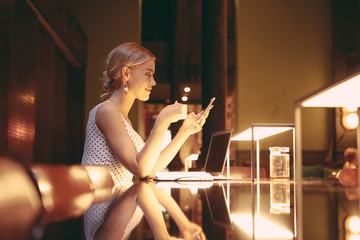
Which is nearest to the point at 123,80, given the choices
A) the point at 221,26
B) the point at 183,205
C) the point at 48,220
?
the point at 183,205

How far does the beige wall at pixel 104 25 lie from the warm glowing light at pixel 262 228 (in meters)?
7.40

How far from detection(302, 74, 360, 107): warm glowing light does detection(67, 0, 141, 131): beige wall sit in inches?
274

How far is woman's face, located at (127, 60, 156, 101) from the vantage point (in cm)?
223

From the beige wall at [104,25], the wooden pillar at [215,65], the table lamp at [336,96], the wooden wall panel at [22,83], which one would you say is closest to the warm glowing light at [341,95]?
the table lamp at [336,96]

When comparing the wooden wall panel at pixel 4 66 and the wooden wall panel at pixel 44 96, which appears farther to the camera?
the wooden wall panel at pixel 44 96

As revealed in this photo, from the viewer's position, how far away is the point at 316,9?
9.52 metres

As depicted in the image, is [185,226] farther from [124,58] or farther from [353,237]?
[124,58]

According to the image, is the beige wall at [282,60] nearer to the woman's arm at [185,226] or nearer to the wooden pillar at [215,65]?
the wooden pillar at [215,65]

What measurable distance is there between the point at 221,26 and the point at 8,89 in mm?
2583

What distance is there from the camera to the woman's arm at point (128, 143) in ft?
6.29

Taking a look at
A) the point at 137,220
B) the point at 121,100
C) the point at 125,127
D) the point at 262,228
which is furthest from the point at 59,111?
the point at 262,228

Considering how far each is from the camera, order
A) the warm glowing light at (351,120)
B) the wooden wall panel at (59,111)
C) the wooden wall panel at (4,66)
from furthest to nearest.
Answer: the warm glowing light at (351,120) < the wooden wall panel at (59,111) < the wooden wall panel at (4,66)

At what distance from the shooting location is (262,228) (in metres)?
0.66

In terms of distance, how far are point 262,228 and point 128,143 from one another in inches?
51.7
